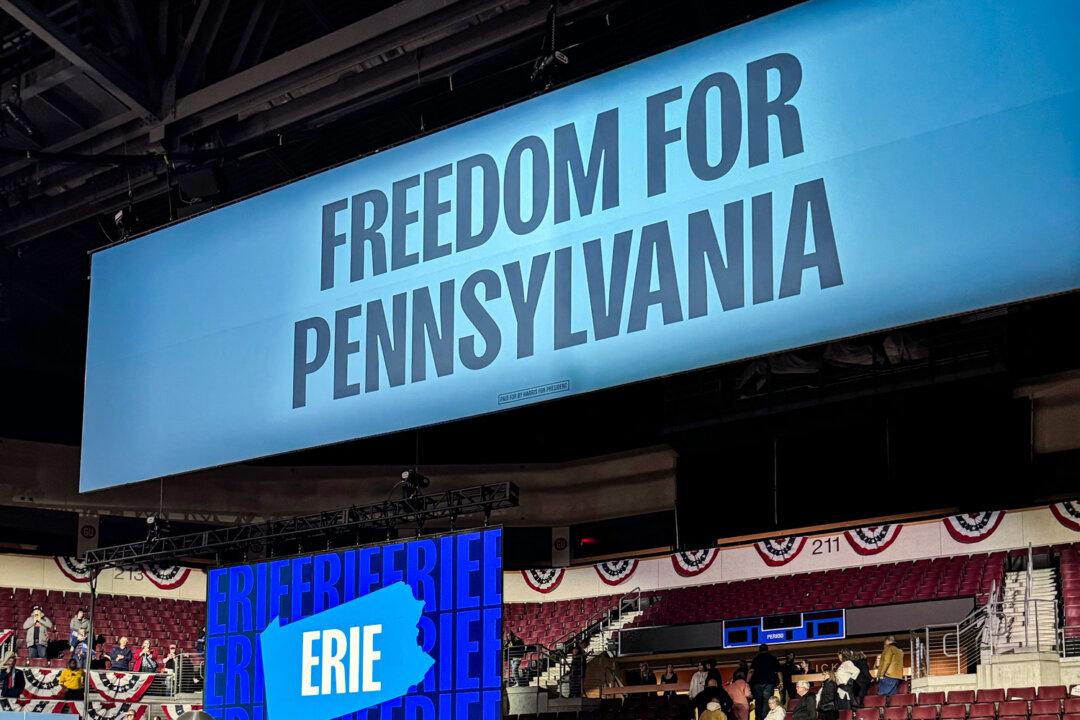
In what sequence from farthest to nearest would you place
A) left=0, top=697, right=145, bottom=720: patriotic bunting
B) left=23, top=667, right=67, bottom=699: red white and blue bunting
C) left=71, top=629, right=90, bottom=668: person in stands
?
left=71, top=629, right=90, bottom=668: person in stands < left=23, top=667, right=67, bottom=699: red white and blue bunting < left=0, top=697, right=145, bottom=720: patriotic bunting

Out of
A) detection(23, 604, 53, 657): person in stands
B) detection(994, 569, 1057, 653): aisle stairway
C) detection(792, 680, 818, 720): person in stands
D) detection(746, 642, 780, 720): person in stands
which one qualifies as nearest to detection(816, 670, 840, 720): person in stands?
detection(792, 680, 818, 720): person in stands

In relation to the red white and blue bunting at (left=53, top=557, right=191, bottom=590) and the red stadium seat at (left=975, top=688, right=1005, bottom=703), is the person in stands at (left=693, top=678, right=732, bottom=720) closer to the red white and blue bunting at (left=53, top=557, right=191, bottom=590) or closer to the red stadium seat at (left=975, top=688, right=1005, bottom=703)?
the red stadium seat at (left=975, top=688, right=1005, bottom=703)

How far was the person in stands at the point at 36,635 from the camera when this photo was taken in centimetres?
2233

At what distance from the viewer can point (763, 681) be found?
716 inches

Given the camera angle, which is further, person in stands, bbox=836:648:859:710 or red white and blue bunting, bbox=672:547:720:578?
red white and blue bunting, bbox=672:547:720:578

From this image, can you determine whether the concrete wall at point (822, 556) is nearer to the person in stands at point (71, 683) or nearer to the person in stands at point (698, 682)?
the person in stands at point (698, 682)

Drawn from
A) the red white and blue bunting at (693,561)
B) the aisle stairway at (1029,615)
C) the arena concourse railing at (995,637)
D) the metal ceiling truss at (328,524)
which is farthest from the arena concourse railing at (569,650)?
the metal ceiling truss at (328,524)

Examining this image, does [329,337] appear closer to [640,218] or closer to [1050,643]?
[640,218]

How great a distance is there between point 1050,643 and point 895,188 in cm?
1245

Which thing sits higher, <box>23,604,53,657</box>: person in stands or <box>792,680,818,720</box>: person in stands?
<box>23,604,53,657</box>: person in stands

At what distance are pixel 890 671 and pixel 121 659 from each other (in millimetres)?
13683

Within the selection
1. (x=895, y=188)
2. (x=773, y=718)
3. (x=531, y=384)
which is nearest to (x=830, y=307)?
(x=895, y=188)

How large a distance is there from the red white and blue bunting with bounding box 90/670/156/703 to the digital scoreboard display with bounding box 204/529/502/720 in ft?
34.7

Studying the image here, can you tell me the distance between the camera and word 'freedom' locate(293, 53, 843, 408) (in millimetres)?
8617
